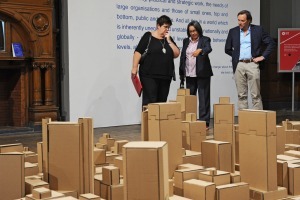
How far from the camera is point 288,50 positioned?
8.14m

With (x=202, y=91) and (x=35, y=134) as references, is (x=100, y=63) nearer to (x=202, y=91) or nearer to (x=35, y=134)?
(x=35, y=134)

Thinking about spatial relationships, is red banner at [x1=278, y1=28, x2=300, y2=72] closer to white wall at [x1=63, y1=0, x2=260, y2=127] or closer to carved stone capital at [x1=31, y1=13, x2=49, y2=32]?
white wall at [x1=63, y1=0, x2=260, y2=127]

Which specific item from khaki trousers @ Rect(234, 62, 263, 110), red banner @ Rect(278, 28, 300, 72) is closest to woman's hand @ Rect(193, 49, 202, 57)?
khaki trousers @ Rect(234, 62, 263, 110)

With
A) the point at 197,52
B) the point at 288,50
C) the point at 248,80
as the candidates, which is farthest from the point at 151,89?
the point at 288,50

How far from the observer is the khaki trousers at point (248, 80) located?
4.84 meters

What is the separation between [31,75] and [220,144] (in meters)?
3.65

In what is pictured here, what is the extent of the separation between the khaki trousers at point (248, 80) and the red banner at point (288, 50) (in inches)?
136

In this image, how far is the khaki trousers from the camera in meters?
4.84

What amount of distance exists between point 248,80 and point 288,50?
3.55 metres

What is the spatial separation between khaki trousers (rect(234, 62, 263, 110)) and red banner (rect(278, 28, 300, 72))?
3.46 metres

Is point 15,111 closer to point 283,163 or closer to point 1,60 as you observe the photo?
point 1,60

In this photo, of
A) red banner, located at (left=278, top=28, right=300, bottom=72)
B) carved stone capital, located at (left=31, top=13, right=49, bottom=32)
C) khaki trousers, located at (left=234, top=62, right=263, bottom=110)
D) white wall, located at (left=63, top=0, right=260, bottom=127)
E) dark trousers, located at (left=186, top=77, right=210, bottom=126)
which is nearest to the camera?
khaki trousers, located at (left=234, top=62, right=263, bottom=110)


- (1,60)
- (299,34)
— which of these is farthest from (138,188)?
(299,34)

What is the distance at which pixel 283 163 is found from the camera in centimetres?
245
